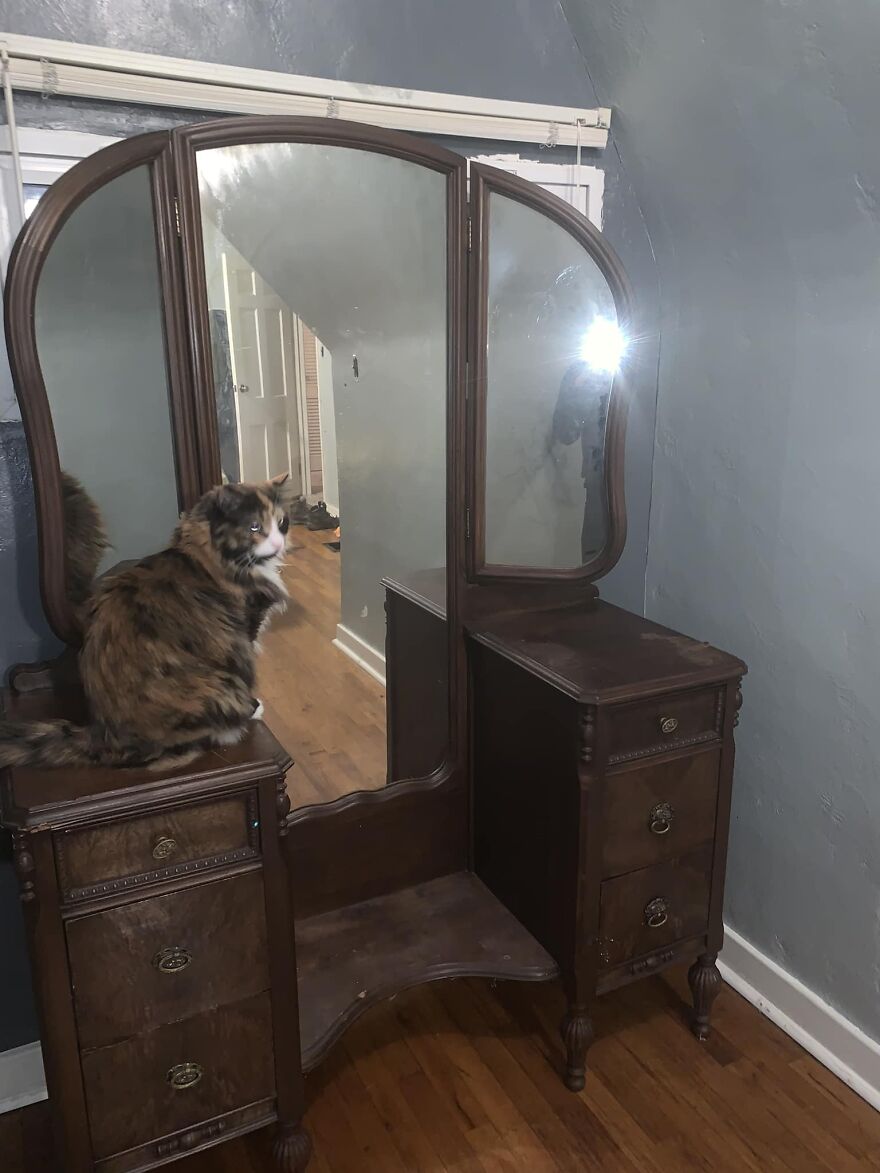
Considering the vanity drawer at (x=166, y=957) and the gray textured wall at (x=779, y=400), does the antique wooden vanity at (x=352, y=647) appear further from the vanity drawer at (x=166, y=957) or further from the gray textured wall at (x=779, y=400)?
the gray textured wall at (x=779, y=400)

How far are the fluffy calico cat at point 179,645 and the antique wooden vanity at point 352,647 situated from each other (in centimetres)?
5

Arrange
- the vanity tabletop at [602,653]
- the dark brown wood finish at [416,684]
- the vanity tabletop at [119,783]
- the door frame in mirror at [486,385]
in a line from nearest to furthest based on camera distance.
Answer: the vanity tabletop at [119,783], the vanity tabletop at [602,653], the door frame in mirror at [486,385], the dark brown wood finish at [416,684]

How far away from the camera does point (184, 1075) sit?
1346 millimetres

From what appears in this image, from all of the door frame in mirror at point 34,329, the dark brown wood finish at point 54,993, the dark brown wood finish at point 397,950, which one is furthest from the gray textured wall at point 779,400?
→ the dark brown wood finish at point 54,993

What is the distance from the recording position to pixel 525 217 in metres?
1.68

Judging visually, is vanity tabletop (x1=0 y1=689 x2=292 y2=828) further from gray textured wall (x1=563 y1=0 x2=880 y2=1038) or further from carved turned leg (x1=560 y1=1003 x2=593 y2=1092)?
gray textured wall (x1=563 y1=0 x2=880 y2=1038)

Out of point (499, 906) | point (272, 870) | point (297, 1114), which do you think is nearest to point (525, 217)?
point (272, 870)

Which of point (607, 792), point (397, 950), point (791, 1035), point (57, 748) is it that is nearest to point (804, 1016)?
point (791, 1035)

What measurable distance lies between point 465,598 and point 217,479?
57 cm

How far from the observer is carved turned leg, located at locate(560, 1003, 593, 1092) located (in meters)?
1.64

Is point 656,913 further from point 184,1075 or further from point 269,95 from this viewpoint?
point 269,95

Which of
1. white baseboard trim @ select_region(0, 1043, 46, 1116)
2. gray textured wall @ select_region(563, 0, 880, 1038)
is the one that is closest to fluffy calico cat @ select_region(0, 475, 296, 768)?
white baseboard trim @ select_region(0, 1043, 46, 1116)

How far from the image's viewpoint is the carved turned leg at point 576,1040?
1.64 meters

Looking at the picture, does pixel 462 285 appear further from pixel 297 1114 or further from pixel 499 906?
pixel 297 1114
